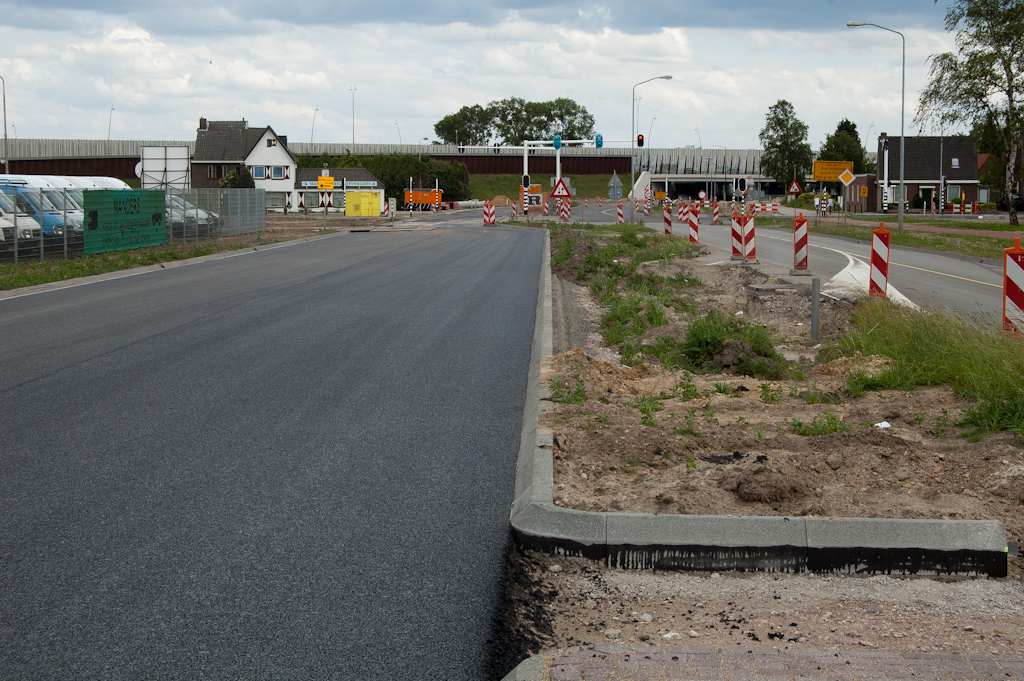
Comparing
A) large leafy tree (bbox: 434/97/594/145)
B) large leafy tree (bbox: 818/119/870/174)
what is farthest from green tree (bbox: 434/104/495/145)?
large leafy tree (bbox: 818/119/870/174)

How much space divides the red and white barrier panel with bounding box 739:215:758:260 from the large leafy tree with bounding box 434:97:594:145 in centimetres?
16463

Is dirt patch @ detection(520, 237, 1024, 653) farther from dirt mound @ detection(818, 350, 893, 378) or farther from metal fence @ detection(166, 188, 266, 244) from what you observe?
metal fence @ detection(166, 188, 266, 244)

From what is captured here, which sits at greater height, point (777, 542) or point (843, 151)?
point (843, 151)

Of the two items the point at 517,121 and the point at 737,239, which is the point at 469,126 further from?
the point at 737,239

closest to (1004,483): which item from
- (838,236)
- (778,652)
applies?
(778,652)

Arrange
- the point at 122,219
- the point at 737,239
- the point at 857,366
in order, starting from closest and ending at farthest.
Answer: the point at 857,366 → the point at 737,239 → the point at 122,219

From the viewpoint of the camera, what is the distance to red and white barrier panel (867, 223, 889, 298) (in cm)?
1527

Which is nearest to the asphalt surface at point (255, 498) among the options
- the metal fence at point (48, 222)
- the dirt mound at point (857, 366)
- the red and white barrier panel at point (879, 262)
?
the dirt mound at point (857, 366)

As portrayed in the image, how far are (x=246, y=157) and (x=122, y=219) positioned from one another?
2981 inches

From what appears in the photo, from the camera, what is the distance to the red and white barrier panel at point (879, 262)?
15266 mm

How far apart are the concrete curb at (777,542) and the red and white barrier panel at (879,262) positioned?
1070 cm

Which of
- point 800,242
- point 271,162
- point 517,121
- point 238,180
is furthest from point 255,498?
point 517,121

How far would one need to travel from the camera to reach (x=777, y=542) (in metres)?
5.15

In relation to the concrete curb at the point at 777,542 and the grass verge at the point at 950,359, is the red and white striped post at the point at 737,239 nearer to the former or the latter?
the grass verge at the point at 950,359
